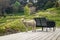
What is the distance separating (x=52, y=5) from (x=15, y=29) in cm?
5193

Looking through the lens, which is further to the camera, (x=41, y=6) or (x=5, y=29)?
(x=41, y=6)

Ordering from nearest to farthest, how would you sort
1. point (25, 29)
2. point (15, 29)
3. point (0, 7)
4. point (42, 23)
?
point (15, 29) → point (25, 29) → point (42, 23) → point (0, 7)

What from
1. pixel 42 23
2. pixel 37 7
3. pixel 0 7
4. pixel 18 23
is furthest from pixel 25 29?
pixel 37 7

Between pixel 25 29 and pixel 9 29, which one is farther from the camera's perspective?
pixel 25 29

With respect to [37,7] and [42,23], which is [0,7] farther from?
[42,23]

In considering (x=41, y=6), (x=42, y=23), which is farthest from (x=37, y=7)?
(x=42, y=23)

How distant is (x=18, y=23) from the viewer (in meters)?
13.7

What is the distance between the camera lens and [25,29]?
13633 mm

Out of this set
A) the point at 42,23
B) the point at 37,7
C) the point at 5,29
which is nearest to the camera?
the point at 5,29

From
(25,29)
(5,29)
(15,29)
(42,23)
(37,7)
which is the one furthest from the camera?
(37,7)

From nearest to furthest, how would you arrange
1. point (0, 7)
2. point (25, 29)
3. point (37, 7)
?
point (25, 29), point (0, 7), point (37, 7)

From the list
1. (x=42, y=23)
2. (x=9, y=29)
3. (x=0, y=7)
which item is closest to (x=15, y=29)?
(x=9, y=29)

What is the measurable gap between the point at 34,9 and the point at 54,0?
A: 6.13m

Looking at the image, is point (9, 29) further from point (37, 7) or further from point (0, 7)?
point (37, 7)
